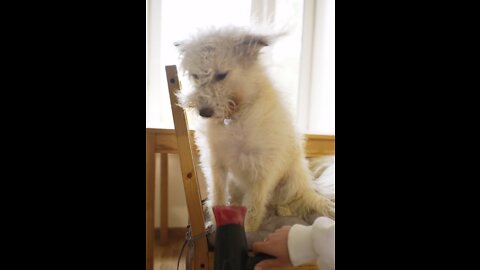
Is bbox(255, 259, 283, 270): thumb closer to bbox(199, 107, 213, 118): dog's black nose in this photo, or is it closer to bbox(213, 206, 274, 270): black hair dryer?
bbox(213, 206, 274, 270): black hair dryer

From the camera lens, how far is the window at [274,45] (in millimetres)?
877

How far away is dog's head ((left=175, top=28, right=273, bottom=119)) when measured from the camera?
80 centimetres

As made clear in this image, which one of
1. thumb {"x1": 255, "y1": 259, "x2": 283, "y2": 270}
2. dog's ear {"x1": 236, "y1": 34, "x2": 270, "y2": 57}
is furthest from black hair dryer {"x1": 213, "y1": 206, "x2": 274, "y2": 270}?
dog's ear {"x1": 236, "y1": 34, "x2": 270, "y2": 57}

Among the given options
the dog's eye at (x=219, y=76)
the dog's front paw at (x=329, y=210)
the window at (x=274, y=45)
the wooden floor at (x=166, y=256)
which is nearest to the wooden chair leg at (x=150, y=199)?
the window at (x=274, y=45)

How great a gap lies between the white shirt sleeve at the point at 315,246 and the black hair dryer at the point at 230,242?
11 cm

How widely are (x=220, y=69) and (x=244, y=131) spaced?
165mm

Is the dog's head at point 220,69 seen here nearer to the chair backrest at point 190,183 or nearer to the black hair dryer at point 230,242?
the chair backrest at point 190,183

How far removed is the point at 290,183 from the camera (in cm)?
93

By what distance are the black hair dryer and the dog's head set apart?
0.24 m

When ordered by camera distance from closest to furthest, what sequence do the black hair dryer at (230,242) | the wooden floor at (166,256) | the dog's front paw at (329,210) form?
the black hair dryer at (230,242) → the dog's front paw at (329,210) → the wooden floor at (166,256)

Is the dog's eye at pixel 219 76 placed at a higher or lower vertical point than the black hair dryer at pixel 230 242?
higher

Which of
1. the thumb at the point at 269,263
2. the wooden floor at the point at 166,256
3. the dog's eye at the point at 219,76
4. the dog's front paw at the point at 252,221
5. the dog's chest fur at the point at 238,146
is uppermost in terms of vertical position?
the dog's eye at the point at 219,76
